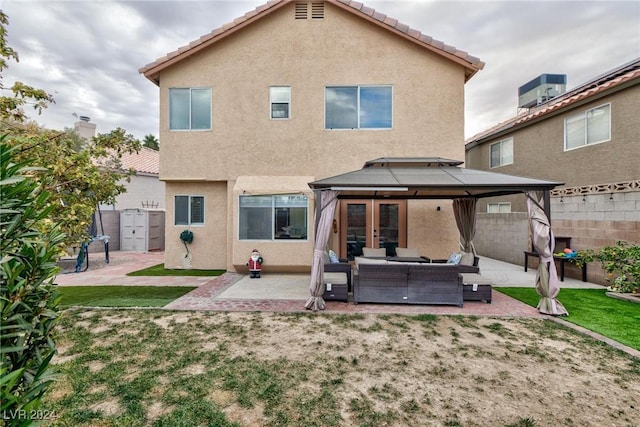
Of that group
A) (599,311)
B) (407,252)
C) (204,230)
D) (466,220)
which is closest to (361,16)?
(466,220)

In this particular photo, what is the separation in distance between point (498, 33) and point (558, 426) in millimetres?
16967

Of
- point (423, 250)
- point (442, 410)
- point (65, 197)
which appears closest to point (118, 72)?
point (65, 197)

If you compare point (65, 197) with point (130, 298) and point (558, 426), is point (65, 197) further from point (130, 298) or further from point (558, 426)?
point (558, 426)

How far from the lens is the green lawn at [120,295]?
26.8ft

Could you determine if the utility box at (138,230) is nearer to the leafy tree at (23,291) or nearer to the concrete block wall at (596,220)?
the leafy tree at (23,291)

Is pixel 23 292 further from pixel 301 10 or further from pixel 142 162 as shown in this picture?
pixel 142 162

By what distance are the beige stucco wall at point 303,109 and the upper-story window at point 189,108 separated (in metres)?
0.27

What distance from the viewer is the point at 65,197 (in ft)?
18.3

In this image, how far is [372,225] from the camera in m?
12.4

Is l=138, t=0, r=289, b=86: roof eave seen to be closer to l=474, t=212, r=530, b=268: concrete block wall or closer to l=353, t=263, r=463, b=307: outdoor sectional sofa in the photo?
l=353, t=263, r=463, b=307: outdoor sectional sofa

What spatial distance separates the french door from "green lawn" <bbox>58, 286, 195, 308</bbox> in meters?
6.50

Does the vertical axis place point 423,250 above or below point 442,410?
above

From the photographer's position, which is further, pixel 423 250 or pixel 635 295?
pixel 423 250

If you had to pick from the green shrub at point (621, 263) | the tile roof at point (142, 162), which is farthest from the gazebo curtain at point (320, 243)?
the tile roof at point (142, 162)
